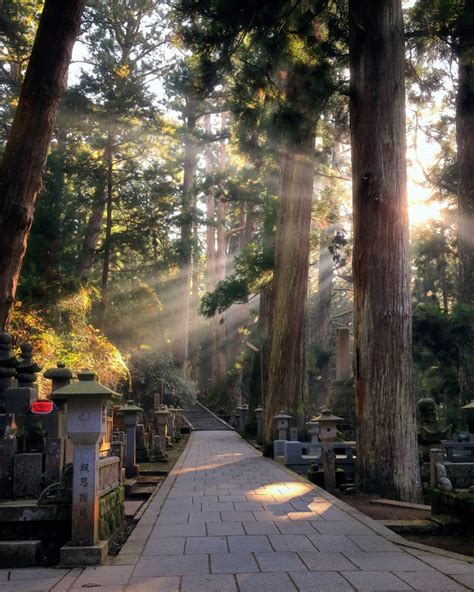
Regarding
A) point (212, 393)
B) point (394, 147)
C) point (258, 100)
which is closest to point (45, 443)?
point (394, 147)

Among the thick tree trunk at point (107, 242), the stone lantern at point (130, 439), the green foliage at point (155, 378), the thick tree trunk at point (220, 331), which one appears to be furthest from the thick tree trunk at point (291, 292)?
the thick tree trunk at point (220, 331)

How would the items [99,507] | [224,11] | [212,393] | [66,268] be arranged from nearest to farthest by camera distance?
[99,507] → [224,11] → [66,268] → [212,393]

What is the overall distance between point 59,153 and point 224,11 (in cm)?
1306

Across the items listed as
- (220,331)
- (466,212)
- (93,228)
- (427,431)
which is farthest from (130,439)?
(220,331)

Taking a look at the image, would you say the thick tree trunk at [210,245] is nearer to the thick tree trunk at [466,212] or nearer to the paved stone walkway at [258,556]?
the thick tree trunk at [466,212]

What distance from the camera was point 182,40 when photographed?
1129cm

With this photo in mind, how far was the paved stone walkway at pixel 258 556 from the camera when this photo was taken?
421cm

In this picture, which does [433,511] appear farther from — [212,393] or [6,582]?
[212,393]

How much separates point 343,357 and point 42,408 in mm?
15289

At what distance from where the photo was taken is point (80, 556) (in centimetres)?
495

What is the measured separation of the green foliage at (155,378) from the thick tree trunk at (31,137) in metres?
A: 16.3

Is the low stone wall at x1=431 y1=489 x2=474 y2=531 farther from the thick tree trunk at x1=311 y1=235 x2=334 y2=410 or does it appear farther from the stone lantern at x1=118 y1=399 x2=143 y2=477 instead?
the thick tree trunk at x1=311 y1=235 x2=334 y2=410

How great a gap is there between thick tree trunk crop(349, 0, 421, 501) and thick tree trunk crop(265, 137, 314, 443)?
578 centimetres

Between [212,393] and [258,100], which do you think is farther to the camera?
[212,393]
